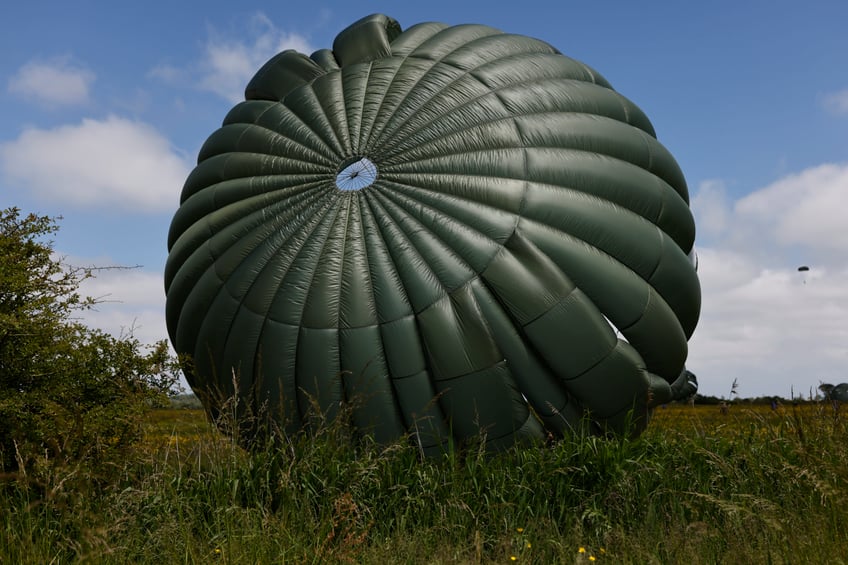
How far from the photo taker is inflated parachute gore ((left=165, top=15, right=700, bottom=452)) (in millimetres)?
7469

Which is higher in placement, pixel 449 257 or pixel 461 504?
pixel 449 257

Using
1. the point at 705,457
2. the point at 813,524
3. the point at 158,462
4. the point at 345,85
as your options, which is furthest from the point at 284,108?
the point at 813,524

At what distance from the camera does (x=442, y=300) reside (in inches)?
293

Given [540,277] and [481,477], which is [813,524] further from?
[540,277]

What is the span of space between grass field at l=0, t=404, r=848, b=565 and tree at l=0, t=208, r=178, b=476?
441 mm

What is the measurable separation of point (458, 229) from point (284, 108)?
10.2 feet

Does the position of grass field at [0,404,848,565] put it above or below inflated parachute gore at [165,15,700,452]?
below

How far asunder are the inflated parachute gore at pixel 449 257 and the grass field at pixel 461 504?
3.11ft

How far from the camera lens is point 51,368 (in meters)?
7.15

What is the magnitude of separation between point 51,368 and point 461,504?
4.50 meters

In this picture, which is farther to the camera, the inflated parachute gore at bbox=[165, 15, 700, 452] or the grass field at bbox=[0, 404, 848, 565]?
the inflated parachute gore at bbox=[165, 15, 700, 452]

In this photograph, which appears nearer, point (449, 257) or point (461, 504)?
point (461, 504)

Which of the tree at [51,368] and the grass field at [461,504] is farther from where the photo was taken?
the tree at [51,368]

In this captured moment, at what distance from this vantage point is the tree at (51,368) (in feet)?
21.7
